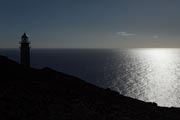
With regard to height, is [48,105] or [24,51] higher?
[24,51]

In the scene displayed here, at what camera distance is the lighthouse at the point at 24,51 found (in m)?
39.2

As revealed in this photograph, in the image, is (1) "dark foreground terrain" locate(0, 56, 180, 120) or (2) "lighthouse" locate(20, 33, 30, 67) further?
(2) "lighthouse" locate(20, 33, 30, 67)

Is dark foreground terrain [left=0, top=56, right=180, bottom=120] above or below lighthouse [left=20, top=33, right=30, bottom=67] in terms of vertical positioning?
below

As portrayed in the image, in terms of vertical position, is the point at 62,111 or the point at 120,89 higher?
the point at 62,111

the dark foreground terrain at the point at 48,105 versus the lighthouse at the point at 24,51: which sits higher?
the lighthouse at the point at 24,51

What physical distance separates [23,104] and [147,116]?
10560 millimetres

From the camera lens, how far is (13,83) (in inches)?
904

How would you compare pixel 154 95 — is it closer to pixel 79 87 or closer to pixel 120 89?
pixel 120 89

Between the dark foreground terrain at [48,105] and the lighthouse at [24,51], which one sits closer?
the dark foreground terrain at [48,105]

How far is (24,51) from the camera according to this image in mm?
39906

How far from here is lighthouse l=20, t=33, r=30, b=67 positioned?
129ft

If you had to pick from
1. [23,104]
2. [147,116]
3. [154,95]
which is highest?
[23,104]

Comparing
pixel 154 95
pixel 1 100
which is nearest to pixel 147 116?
pixel 1 100

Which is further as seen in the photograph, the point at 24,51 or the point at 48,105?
the point at 24,51
